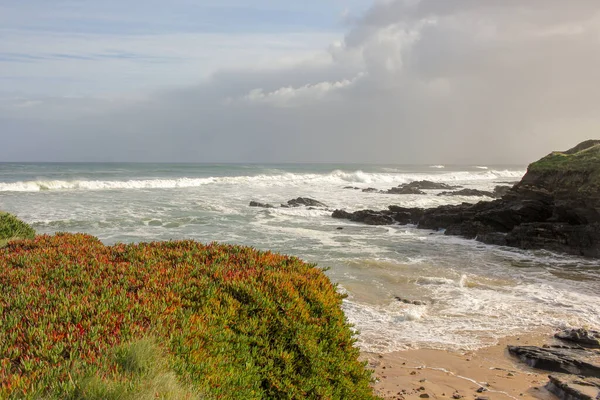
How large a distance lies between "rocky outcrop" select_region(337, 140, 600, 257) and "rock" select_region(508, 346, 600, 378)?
12.4m

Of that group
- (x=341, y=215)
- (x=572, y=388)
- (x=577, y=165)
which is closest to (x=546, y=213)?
(x=577, y=165)

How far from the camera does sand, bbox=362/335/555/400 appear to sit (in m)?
7.31

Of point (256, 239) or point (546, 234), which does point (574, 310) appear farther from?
point (256, 239)

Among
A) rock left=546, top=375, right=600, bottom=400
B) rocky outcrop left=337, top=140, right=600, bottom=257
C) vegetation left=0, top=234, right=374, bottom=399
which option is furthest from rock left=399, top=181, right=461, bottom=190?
vegetation left=0, top=234, right=374, bottom=399

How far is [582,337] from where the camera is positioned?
29.9 feet

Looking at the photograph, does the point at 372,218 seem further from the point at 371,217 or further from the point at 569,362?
the point at 569,362

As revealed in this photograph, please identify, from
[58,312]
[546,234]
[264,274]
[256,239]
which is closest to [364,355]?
[264,274]

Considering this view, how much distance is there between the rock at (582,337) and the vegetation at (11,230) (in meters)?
12.6

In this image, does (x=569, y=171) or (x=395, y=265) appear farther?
(x=569, y=171)

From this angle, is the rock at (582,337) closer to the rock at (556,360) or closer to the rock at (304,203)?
the rock at (556,360)

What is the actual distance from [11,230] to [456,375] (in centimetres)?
1073

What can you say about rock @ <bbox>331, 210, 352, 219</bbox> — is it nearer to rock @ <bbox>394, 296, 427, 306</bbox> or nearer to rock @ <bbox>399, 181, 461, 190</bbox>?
rock @ <bbox>394, 296, 427, 306</bbox>

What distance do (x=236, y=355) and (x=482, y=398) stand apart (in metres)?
4.86

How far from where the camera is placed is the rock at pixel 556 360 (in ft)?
26.0
